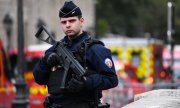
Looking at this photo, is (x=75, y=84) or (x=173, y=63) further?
(x=173, y=63)

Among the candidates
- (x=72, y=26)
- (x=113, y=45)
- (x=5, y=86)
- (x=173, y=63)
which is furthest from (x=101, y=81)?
(x=113, y=45)

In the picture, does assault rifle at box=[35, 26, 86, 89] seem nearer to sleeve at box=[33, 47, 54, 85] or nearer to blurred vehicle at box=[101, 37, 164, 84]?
sleeve at box=[33, 47, 54, 85]

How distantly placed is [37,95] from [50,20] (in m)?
27.4

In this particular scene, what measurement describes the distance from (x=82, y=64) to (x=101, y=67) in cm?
17

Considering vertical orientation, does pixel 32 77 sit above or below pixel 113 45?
below

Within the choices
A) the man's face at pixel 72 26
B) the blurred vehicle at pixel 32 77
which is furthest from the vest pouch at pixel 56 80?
the blurred vehicle at pixel 32 77

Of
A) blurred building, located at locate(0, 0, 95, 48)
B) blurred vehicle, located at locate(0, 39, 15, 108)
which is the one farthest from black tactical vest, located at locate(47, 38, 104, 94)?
blurred building, located at locate(0, 0, 95, 48)

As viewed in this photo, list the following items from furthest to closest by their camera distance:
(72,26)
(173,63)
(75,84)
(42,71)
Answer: (173,63) < (42,71) < (72,26) < (75,84)

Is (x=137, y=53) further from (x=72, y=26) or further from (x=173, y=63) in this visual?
(x=72, y=26)

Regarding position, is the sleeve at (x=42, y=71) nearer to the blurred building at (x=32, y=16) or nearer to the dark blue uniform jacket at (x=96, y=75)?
the dark blue uniform jacket at (x=96, y=75)

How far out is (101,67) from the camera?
652cm

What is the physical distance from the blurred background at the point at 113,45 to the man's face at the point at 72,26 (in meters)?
2.98

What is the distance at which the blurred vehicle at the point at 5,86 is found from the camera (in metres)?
20.8

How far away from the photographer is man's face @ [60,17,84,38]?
6570 mm
